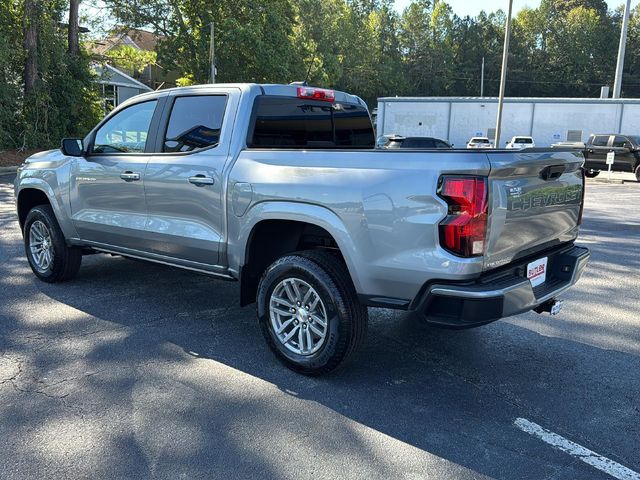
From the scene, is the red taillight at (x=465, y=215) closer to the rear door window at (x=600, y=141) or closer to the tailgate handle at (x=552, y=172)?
the tailgate handle at (x=552, y=172)

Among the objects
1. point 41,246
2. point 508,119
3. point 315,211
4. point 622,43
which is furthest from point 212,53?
point 315,211

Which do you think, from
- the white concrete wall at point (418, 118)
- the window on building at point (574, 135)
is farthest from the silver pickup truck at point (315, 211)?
the white concrete wall at point (418, 118)

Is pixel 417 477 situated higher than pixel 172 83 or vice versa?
pixel 172 83

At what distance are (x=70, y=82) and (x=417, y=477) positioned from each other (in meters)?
24.6

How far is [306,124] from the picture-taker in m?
4.82

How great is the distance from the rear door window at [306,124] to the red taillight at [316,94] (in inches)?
1.6

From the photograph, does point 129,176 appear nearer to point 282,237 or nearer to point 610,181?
point 282,237

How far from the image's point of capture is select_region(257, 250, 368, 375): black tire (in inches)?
143

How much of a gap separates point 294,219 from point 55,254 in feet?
10.4

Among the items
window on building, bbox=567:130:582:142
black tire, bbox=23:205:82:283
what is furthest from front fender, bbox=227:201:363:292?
window on building, bbox=567:130:582:142

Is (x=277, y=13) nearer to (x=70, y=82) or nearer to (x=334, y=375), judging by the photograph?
(x=70, y=82)

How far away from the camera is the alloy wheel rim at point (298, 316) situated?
3805mm

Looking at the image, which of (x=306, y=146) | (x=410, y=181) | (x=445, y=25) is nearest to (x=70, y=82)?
(x=306, y=146)

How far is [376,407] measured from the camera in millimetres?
3486
